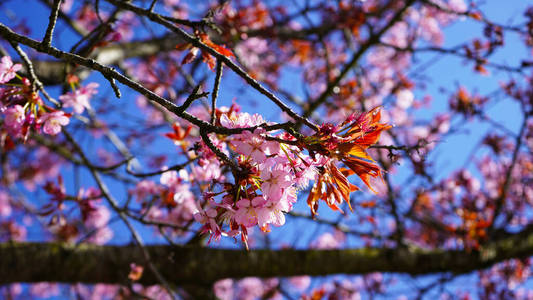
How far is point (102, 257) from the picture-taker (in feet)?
8.94

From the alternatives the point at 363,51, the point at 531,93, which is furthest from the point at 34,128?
the point at 531,93

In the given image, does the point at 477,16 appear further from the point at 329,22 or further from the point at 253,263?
the point at 253,263

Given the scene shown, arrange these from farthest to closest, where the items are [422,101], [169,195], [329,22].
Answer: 1. [422,101]
2. [329,22]
3. [169,195]

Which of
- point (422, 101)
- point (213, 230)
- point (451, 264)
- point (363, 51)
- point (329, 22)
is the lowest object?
point (213, 230)

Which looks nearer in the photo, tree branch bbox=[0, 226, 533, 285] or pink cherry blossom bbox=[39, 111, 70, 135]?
pink cherry blossom bbox=[39, 111, 70, 135]

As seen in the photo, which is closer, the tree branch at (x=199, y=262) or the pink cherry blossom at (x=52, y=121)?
the pink cherry blossom at (x=52, y=121)

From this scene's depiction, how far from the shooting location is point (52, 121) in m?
1.47

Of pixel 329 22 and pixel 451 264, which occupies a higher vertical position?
pixel 329 22

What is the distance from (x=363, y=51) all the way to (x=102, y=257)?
2408 millimetres

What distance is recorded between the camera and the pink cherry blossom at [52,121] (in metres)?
1.46

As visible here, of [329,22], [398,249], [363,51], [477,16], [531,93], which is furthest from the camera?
[329,22]

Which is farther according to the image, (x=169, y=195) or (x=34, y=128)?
(x=169, y=195)

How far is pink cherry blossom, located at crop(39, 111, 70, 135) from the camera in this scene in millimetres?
1462

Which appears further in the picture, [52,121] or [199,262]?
[199,262]
